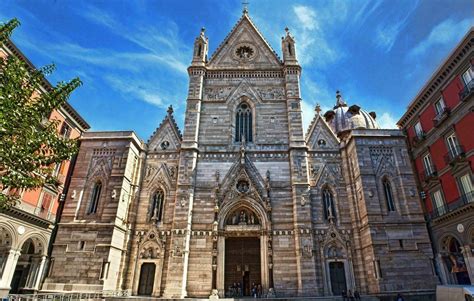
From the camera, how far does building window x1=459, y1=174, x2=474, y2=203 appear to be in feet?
60.8

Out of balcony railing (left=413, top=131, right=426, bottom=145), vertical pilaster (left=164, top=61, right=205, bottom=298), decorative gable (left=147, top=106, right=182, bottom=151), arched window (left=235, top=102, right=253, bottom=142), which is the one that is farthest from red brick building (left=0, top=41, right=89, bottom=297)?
balcony railing (left=413, top=131, right=426, bottom=145)

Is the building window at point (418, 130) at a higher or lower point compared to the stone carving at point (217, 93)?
lower

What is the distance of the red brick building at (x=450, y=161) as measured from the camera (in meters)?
18.8

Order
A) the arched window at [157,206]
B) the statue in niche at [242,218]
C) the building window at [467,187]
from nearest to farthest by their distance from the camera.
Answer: the building window at [467,187], the statue in niche at [242,218], the arched window at [157,206]

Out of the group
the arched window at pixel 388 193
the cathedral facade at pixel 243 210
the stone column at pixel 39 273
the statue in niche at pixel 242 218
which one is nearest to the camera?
the stone column at pixel 39 273

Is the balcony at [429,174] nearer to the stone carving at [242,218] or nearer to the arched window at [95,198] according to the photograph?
the stone carving at [242,218]

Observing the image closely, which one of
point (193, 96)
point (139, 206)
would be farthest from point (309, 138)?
point (139, 206)

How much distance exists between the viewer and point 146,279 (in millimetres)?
21656

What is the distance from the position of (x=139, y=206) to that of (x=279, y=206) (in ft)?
36.2

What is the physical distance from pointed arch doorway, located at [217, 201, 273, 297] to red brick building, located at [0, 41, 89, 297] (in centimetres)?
1229

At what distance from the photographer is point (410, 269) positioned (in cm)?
1975

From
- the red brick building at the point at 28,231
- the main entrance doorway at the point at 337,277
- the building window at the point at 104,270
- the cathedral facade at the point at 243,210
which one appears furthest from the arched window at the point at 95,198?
the main entrance doorway at the point at 337,277

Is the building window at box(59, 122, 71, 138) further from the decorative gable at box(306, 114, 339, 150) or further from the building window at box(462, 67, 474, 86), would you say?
the building window at box(462, 67, 474, 86)

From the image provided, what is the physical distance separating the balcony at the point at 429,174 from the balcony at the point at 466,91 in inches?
223
